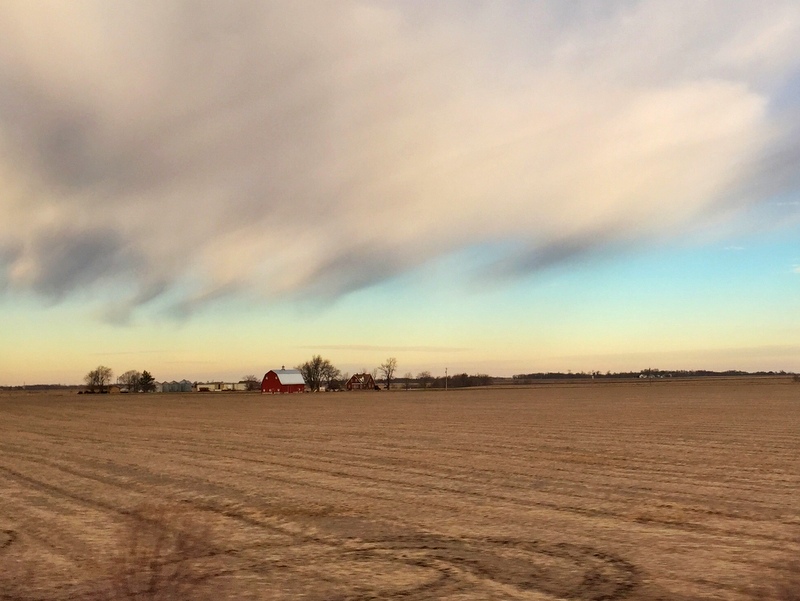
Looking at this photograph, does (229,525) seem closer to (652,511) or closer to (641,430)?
(652,511)

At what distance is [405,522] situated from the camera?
12445 mm

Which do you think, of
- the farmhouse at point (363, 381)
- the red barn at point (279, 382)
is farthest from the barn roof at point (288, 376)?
the farmhouse at point (363, 381)

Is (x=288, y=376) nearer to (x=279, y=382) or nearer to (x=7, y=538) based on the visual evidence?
(x=279, y=382)

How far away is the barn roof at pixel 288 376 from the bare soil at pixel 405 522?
400 feet

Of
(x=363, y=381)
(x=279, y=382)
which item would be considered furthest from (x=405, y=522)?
(x=363, y=381)

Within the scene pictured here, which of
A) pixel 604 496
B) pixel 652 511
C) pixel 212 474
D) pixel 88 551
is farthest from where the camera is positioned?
pixel 212 474

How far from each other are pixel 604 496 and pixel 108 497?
10522mm

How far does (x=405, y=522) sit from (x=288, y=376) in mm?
139277

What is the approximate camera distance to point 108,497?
50.7 ft

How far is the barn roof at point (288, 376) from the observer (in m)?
146

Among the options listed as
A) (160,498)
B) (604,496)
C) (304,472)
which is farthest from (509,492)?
(160,498)

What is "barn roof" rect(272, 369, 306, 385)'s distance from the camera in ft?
480

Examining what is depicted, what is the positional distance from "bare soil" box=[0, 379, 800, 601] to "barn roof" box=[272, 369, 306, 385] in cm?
12207

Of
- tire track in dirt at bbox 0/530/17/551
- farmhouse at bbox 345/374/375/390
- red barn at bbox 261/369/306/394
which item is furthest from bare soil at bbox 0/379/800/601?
farmhouse at bbox 345/374/375/390
